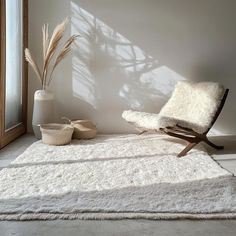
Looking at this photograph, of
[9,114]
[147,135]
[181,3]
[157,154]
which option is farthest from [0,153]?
[181,3]

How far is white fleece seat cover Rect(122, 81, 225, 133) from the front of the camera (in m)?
2.94

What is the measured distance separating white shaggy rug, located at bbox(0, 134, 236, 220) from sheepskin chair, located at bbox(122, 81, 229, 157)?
0.19 meters

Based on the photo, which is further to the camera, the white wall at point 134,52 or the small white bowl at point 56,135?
the white wall at point 134,52

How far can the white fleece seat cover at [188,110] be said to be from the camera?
294 cm

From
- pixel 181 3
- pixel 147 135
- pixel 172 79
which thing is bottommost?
pixel 147 135

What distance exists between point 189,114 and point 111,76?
1090 mm

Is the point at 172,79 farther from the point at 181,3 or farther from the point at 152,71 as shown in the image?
the point at 181,3

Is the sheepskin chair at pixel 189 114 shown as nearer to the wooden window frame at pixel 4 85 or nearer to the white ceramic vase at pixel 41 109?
the white ceramic vase at pixel 41 109

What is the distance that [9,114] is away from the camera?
350 centimetres

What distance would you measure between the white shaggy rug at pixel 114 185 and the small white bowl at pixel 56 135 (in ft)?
0.36

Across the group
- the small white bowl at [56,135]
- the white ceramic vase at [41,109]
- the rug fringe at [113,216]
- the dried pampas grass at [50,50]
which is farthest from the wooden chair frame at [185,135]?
the dried pampas grass at [50,50]

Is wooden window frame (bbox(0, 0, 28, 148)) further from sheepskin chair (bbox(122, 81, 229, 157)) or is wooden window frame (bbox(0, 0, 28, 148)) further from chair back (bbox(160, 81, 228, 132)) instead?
chair back (bbox(160, 81, 228, 132))

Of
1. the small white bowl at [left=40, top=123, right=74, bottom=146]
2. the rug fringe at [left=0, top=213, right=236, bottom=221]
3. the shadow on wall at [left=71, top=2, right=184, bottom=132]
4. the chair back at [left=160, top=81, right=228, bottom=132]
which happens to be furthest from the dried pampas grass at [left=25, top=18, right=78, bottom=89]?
the rug fringe at [left=0, top=213, right=236, bottom=221]

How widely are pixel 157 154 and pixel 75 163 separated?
2.50 ft
